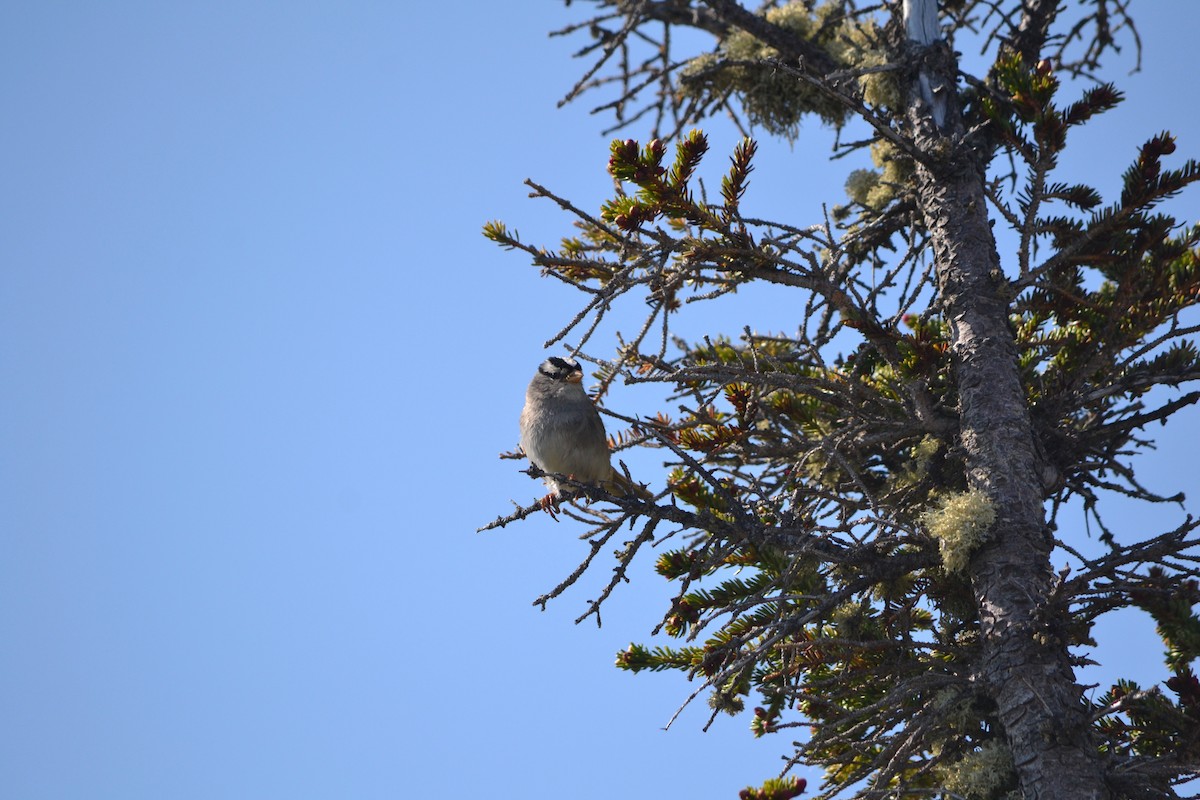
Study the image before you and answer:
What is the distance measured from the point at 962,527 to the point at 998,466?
410 millimetres

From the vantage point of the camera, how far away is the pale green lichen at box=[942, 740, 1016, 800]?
15.6 feet

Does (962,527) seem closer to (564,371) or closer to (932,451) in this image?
(932,451)

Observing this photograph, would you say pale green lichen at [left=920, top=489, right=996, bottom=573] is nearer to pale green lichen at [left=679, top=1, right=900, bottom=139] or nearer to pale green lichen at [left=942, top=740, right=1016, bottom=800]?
pale green lichen at [left=942, top=740, right=1016, bottom=800]

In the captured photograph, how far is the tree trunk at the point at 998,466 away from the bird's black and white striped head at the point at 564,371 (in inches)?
104

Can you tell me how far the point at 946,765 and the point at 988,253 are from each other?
2.64 m

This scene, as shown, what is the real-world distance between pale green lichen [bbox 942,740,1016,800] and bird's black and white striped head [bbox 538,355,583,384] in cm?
381

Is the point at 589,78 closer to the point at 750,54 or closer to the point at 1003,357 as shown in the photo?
the point at 750,54

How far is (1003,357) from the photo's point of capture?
557 cm

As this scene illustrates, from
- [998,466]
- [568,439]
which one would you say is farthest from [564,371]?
[998,466]

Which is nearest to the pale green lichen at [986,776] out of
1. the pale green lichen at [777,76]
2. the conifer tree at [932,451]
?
the conifer tree at [932,451]

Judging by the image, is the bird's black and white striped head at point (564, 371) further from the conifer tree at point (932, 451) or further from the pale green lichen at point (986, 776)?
the pale green lichen at point (986, 776)

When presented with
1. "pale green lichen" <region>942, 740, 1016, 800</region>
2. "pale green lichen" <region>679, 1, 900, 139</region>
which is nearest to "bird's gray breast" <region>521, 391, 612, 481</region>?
"pale green lichen" <region>679, 1, 900, 139</region>

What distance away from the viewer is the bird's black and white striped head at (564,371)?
7.79m

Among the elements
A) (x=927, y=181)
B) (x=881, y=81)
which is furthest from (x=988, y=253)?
(x=881, y=81)
